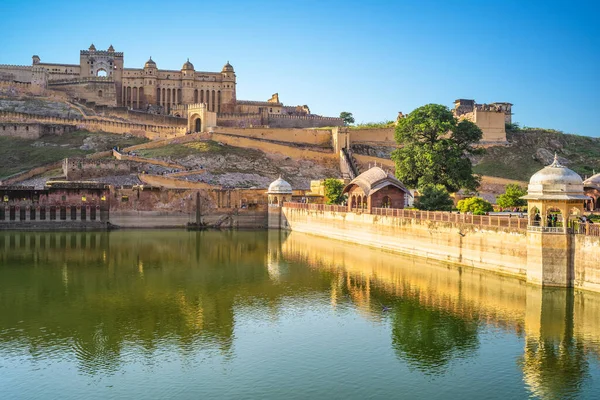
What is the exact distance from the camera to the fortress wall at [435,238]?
65.4 feet

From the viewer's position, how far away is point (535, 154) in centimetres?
5412

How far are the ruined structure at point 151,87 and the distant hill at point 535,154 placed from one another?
16.2 meters

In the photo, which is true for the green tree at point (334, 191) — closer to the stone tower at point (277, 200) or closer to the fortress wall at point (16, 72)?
the stone tower at point (277, 200)

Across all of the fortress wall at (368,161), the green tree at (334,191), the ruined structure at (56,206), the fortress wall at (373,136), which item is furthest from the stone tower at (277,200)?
the fortress wall at (373,136)

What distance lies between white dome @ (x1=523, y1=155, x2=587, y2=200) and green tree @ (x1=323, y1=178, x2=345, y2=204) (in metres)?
20.1

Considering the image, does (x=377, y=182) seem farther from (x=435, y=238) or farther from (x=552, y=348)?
(x=552, y=348)

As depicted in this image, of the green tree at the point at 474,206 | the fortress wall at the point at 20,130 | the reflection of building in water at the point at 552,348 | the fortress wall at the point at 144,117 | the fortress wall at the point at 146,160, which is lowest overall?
the reflection of building in water at the point at 552,348

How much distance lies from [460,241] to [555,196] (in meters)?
5.03

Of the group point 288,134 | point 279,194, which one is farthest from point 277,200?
point 288,134

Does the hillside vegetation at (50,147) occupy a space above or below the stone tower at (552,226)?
above

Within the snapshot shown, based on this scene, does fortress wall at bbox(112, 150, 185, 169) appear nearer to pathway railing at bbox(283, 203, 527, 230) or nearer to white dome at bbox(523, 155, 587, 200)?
pathway railing at bbox(283, 203, 527, 230)

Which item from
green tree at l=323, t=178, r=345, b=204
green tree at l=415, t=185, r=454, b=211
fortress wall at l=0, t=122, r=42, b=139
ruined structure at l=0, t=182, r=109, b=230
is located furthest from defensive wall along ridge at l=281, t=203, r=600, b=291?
fortress wall at l=0, t=122, r=42, b=139

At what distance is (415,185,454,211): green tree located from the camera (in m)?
29.6

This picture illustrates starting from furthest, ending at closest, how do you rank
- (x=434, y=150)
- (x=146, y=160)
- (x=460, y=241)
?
(x=146, y=160), (x=434, y=150), (x=460, y=241)
